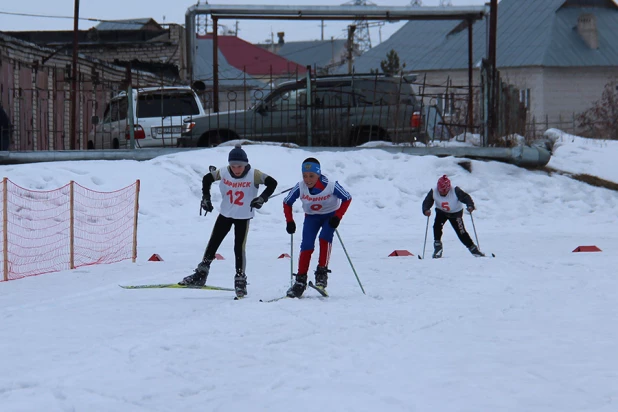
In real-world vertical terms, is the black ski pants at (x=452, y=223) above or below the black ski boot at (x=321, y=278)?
above

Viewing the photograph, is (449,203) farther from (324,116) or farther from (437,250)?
(324,116)

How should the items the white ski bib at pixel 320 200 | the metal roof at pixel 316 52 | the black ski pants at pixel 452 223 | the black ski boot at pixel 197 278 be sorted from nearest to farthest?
the white ski bib at pixel 320 200
the black ski boot at pixel 197 278
the black ski pants at pixel 452 223
the metal roof at pixel 316 52

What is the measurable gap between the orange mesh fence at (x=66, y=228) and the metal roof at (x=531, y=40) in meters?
37.4

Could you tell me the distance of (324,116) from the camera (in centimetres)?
2347

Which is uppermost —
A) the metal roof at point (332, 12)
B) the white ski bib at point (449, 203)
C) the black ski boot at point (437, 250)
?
the metal roof at point (332, 12)

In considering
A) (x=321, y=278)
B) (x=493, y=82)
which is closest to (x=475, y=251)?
(x=321, y=278)

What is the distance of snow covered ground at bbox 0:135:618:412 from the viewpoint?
604cm

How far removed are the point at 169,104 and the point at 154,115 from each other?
0.59 m

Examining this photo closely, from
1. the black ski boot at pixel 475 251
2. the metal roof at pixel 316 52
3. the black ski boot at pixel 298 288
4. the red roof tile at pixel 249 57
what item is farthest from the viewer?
the metal roof at pixel 316 52

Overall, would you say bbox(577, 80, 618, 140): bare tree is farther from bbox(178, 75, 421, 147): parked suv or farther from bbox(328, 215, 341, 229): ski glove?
bbox(328, 215, 341, 229): ski glove

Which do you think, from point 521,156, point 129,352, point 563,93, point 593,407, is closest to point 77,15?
point 521,156

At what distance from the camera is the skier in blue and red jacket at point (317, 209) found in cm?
1055

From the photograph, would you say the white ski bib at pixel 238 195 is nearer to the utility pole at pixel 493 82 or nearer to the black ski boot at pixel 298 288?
the black ski boot at pixel 298 288

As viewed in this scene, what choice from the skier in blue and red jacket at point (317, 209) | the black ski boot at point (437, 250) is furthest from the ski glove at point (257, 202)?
the black ski boot at point (437, 250)
